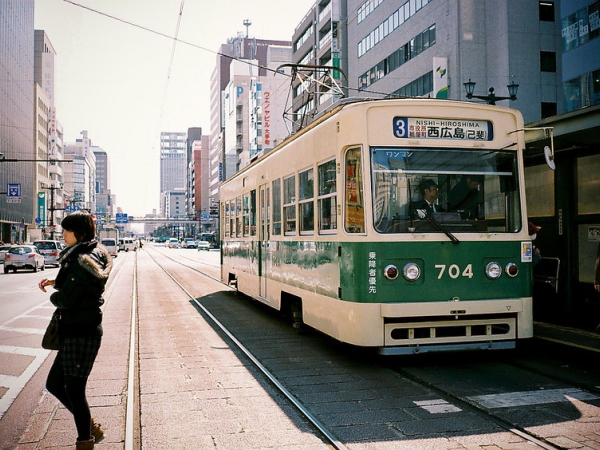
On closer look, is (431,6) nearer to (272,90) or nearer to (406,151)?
(406,151)

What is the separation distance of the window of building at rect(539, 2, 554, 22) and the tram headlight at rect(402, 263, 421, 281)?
34599 millimetres

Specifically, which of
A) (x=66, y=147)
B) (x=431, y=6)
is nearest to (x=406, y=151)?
(x=431, y=6)

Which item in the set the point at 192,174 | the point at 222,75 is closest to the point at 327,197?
the point at 222,75

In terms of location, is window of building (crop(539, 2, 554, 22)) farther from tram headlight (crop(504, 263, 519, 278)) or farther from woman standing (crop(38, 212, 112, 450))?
woman standing (crop(38, 212, 112, 450))

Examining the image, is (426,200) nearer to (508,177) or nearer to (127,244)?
(508,177)

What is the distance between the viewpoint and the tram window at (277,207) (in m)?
10.0

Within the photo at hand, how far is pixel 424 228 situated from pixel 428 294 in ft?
2.43

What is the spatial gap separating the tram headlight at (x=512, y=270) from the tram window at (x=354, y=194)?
5.92 ft

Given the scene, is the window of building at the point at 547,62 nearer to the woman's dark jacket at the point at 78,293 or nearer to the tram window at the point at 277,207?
the tram window at the point at 277,207

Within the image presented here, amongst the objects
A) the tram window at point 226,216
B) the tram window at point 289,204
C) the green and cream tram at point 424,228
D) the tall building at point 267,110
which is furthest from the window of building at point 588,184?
the tall building at point 267,110

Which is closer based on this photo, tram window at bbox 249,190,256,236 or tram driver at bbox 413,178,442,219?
tram driver at bbox 413,178,442,219

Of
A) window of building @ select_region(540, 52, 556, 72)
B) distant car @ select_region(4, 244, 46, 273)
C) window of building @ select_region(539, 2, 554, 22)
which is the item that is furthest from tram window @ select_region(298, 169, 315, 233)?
window of building @ select_region(539, 2, 554, 22)

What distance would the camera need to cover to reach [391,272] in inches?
265

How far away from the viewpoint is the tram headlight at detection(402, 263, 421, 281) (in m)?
6.75
